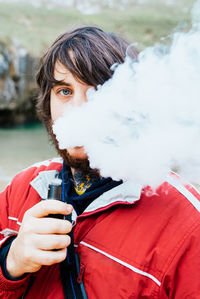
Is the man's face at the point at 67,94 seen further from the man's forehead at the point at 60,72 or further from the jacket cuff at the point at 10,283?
the jacket cuff at the point at 10,283

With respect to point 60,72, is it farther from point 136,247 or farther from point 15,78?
point 15,78

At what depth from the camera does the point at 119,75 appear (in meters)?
1.36

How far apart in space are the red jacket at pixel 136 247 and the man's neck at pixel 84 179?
0.65 feet

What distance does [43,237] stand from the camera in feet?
3.33

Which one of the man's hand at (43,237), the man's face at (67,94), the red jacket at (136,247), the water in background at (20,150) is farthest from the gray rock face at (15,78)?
the man's hand at (43,237)

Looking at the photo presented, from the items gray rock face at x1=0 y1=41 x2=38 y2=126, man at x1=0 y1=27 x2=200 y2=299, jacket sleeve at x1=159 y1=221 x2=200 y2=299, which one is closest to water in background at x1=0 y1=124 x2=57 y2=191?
gray rock face at x1=0 y1=41 x2=38 y2=126

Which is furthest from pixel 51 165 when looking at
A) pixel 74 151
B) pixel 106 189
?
pixel 106 189

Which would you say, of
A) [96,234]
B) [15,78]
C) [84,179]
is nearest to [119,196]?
[96,234]

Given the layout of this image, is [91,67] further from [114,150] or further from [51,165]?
[51,165]

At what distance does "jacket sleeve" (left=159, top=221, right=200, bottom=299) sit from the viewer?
1.07m

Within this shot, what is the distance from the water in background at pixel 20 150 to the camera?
788 centimetres

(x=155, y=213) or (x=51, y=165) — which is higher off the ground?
(x=51, y=165)

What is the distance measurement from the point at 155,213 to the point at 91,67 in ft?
2.63

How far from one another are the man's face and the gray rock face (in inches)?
428
